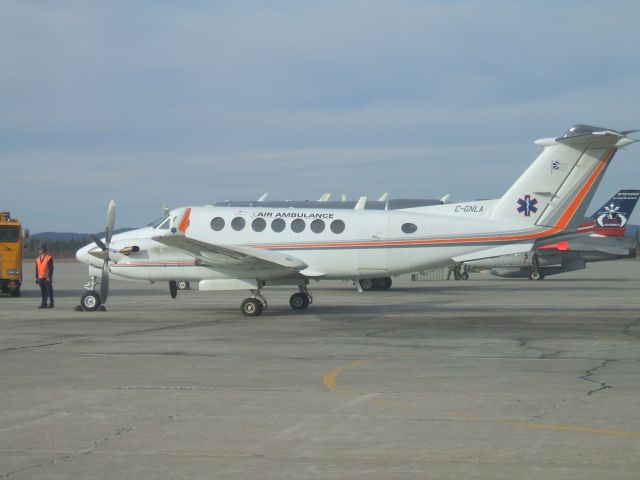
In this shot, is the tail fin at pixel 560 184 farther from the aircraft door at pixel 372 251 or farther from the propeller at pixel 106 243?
the propeller at pixel 106 243

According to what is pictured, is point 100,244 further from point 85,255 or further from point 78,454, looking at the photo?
point 78,454

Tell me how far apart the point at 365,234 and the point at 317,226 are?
137 cm

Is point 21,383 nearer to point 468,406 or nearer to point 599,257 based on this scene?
point 468,406

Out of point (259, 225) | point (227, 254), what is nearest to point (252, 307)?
point (227, 254)

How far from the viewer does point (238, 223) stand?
77.9 feet

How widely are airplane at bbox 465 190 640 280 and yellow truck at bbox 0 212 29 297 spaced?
23.2 meters

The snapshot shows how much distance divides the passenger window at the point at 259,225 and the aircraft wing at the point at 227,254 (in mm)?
1299

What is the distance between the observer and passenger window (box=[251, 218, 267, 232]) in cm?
2364

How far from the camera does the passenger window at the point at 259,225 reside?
23.6 metres

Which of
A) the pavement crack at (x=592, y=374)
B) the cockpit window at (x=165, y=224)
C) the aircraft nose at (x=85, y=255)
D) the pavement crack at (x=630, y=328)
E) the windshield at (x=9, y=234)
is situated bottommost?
the pavement crack at (x=592, y=374)

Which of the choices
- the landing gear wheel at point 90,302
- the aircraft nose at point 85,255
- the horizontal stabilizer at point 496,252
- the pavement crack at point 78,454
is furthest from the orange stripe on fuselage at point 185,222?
the pavement crack at point 78,454

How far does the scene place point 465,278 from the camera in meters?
48.5

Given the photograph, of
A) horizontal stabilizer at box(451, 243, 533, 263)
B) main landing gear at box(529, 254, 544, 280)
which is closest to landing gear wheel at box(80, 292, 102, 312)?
horizontal stabilizer at box(451, 243, 533, 263)

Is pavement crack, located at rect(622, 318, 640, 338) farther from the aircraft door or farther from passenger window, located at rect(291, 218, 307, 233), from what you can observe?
passenger window, located at rect(291, 218, 307, 233)
